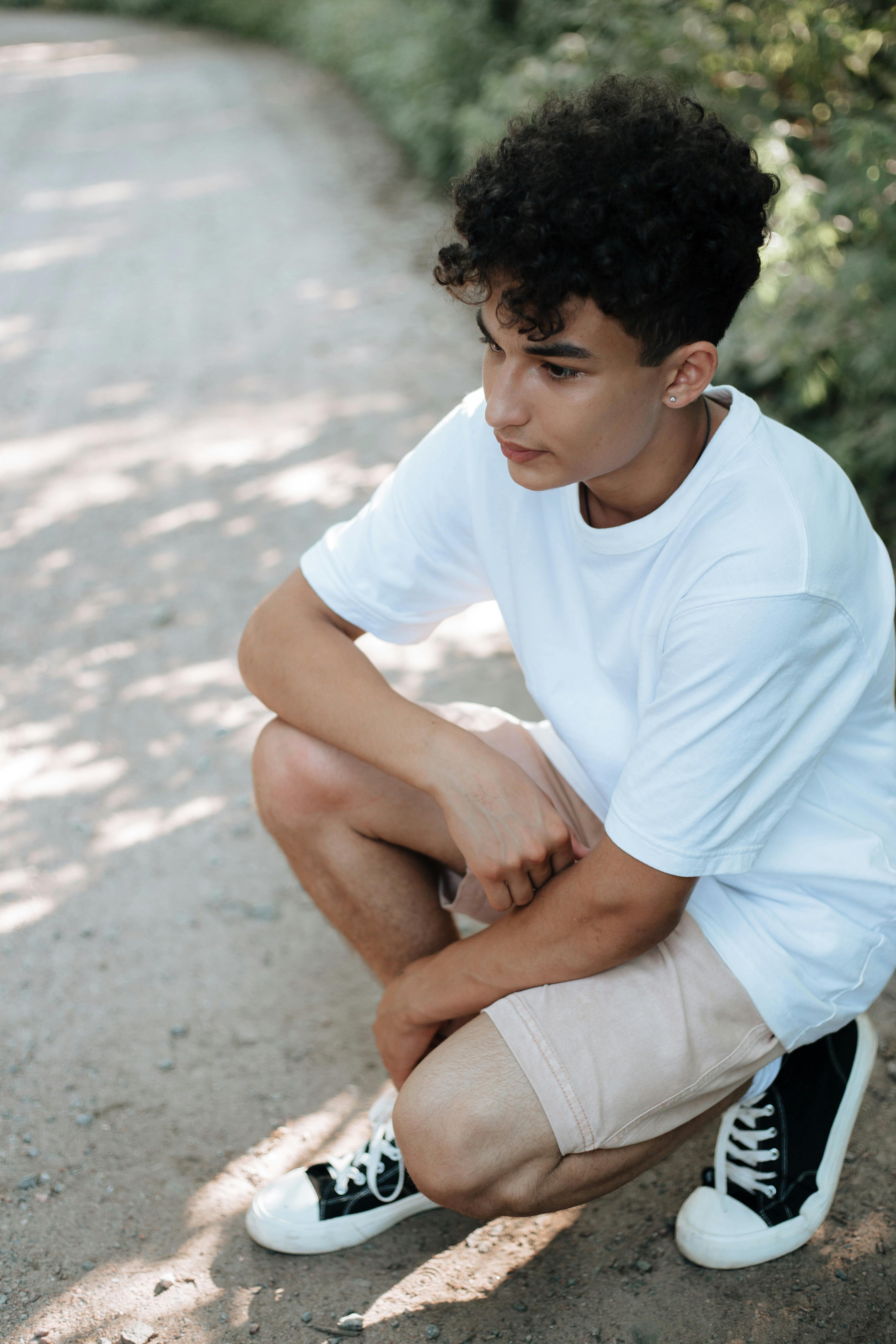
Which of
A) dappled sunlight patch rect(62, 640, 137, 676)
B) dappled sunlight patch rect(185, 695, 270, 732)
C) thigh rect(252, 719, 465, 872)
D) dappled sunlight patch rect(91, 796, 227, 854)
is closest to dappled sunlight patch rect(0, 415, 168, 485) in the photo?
dappled sunlight patch rect(62, 640, 137, 676)

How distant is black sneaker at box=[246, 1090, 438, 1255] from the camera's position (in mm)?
2107

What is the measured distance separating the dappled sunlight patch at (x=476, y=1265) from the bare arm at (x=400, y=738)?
2.36ft

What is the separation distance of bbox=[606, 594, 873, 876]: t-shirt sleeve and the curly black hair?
44cm

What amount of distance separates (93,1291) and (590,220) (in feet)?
6.76

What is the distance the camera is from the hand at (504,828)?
190 centimetres

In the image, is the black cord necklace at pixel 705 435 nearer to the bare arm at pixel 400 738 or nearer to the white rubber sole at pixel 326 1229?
the bare arm at pixel 400 738

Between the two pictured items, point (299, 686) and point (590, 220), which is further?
point (299, 686)

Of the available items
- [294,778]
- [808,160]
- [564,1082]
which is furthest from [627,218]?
[808,160]

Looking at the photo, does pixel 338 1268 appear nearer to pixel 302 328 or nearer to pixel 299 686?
pixel 299 686

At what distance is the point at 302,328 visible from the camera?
21.4 feet

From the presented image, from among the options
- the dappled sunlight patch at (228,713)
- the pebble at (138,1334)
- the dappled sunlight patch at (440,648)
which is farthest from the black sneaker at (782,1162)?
the dappled sunlight patch at (228,713)

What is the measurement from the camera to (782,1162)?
2096 millimetres

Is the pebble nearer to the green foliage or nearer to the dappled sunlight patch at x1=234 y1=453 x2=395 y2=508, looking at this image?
the dappled sunlight patch at x1=234 y1=453 x2=395 y2=508

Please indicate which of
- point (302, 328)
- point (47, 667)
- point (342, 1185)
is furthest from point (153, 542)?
point (342, 1185)
